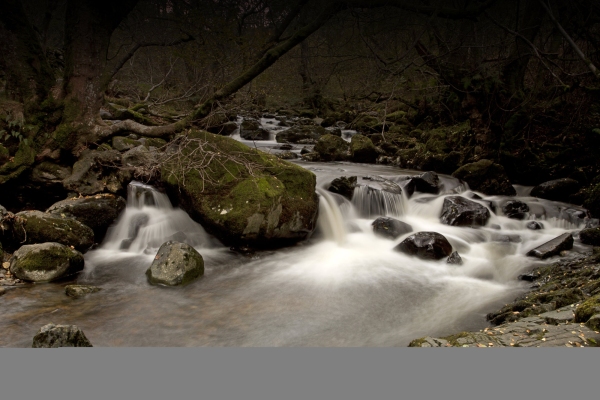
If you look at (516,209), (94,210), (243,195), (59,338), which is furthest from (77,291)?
(516,209)

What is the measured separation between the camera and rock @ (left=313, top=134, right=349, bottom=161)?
37.8 ft

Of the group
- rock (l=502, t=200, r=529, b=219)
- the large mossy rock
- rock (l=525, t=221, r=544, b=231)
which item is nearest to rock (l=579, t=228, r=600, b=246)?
rock (l=525, t=221, r=544, b=231)

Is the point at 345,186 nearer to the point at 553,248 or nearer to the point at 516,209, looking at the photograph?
the point at 516,209

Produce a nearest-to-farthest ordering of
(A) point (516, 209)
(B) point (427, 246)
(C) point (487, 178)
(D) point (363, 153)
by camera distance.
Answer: (B) point (427, 246) < (A) point (516, 209) < (C) point (487, 178) < (D) point (363, 153)

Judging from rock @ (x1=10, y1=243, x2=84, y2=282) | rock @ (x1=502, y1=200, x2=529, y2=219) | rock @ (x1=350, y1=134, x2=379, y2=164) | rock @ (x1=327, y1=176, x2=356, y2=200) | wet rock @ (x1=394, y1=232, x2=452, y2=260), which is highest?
rock @ (x1=350, y1=134, x2=379, y2=164)

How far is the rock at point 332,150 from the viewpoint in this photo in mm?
11508

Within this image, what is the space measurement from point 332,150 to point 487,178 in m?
4.53

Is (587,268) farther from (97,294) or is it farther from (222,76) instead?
(222,76)

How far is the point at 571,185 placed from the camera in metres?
7.82

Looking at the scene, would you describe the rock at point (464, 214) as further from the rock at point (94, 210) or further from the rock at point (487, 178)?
the rock at point (94, 210)

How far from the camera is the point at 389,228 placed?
6480 millimetres

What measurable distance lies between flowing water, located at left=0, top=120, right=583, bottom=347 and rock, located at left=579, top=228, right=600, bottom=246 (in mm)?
568

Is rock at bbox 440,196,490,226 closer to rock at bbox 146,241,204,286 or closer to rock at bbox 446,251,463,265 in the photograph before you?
rock at bbox 446,251,463,265

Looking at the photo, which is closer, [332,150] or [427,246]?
[427,246]
